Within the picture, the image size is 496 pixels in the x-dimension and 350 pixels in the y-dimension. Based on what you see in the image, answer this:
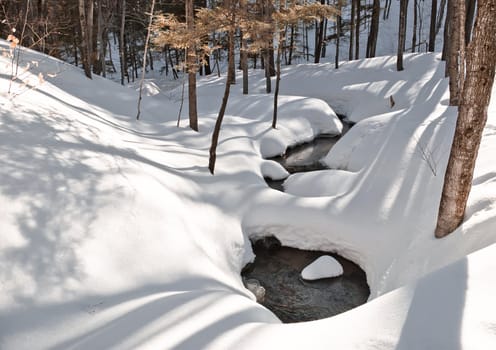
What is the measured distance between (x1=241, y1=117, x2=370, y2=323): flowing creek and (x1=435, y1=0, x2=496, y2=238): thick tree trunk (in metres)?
2.43

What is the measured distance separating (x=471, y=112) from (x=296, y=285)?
4446mm

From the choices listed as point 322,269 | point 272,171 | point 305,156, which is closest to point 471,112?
point 322,269

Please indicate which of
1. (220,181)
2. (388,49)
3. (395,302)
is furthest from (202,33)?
(388,49)

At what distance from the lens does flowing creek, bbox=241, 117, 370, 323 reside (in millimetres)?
6583

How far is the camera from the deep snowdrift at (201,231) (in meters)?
3.56

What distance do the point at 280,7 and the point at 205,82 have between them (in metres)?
12.2

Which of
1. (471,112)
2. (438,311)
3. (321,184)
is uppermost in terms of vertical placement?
(471,112)

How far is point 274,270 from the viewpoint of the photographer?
7.88 meters

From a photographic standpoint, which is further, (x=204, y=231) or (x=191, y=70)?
(x=191, y=70)

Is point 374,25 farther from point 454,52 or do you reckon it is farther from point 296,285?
point 296,285

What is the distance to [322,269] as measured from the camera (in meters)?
7.50

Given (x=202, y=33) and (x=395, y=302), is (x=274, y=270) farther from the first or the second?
(x=202, y=33)

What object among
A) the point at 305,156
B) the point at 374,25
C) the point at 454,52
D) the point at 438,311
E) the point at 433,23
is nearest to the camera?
the point at 438,311

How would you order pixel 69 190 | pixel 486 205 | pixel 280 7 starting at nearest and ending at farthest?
pixel 486 205, pixel 69 190, pixel 280 7
